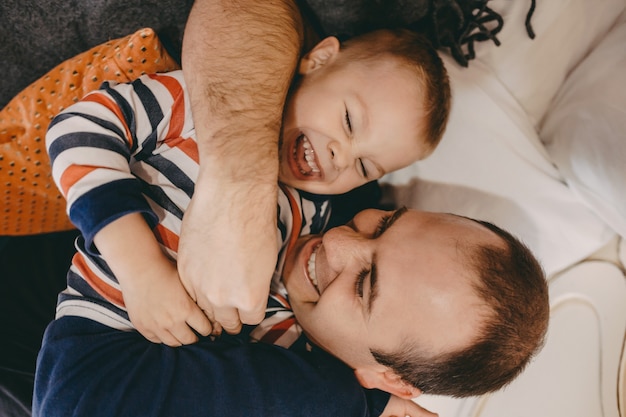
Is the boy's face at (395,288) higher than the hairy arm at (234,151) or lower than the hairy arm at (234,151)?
lower

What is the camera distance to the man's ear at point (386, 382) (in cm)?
95

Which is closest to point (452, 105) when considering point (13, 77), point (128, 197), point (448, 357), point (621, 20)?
point (621, 20)

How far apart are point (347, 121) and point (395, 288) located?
36 cm

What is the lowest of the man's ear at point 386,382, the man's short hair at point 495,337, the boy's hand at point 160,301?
the man's ear at point 386,382

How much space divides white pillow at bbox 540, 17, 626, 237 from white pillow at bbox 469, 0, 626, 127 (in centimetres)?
4

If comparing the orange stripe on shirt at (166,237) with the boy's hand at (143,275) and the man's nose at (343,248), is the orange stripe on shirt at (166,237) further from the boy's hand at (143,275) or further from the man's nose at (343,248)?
the man's nose at (343,248)

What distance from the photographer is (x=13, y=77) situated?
112cm

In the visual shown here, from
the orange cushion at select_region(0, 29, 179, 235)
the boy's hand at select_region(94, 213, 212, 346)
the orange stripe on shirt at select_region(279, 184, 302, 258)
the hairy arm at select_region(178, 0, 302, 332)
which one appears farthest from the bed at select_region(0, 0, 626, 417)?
the boy's hand at select_region(94, 213, 212, 346)

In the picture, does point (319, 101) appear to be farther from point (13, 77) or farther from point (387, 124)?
point (13, 77)

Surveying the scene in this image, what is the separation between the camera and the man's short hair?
2.73 feet

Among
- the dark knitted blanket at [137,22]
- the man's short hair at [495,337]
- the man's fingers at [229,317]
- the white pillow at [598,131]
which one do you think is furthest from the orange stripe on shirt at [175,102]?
the white pillow at [598,131]

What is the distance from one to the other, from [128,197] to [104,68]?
0.35 m

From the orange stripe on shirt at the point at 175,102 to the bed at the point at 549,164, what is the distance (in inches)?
7.5

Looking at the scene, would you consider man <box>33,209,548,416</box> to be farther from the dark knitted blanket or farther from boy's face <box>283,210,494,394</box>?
the dark knitted blanket
